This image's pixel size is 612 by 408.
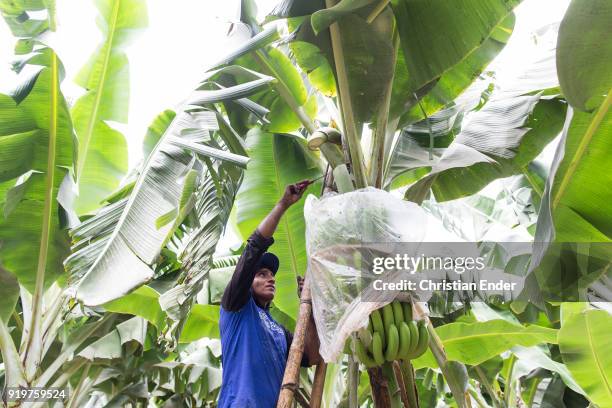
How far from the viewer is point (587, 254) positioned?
2.29 metres

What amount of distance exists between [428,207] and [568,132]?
2.13m

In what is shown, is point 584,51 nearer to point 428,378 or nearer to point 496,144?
point 496,144

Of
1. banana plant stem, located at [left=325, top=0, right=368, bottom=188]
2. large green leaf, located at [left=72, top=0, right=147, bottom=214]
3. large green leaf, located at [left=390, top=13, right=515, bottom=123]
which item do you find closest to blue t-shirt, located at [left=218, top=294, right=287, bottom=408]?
banana plant stem, located at [left=325, top=0, right=368, bottom=188]

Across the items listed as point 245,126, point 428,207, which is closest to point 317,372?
point 245,126

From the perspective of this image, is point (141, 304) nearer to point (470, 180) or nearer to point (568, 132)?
point (470, 180)

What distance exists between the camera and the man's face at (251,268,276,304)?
2100 millimetres

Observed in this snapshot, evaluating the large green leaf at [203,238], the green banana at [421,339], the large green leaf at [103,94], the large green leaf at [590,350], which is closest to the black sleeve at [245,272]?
the large green leaf at [203,238]

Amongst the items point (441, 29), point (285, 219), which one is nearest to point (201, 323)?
point (285, 219)

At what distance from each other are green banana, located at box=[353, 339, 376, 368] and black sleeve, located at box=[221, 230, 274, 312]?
1.37 feet

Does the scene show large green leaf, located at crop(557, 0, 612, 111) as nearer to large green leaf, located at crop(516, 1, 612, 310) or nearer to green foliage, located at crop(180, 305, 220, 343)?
large green leaf, located at crop(516, 1, 612, 310)

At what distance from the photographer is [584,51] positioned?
172 cm

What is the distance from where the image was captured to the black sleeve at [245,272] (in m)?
1.84

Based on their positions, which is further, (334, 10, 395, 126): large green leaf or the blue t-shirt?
(334, 10, 395, 126): large green leaf

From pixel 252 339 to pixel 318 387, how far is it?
11.1 inches
